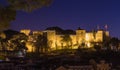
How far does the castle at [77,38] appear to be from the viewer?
7800 cm

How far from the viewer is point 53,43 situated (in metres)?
77.4

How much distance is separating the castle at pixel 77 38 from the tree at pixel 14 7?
65.4 metres

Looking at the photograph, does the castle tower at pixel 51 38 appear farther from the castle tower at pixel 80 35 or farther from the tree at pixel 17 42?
the tree at pixel 17 42

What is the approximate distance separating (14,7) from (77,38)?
74.3 metres

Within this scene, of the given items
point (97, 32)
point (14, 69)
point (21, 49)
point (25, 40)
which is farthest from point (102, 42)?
point (14, 69)

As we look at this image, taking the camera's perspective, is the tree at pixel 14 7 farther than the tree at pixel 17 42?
No

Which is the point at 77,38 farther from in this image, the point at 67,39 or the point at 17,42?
the point at 17,42

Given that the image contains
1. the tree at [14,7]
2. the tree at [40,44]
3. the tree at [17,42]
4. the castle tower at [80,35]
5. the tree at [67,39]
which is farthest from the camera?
the castle tower at [80,35]

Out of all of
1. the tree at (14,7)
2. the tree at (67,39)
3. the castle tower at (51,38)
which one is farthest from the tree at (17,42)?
the tree at (14,7)

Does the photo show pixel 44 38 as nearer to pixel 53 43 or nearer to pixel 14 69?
pixel 53 43

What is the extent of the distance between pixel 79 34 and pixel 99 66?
76088 millimetres

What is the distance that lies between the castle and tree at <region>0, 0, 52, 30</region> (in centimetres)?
6544

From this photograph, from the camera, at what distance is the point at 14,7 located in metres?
8.28

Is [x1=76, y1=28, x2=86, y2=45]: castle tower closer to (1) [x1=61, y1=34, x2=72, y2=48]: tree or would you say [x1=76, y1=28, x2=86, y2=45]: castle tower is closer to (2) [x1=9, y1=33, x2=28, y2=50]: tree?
(1) [x1=61, y1=34, x2=72, y2=48]: tree
